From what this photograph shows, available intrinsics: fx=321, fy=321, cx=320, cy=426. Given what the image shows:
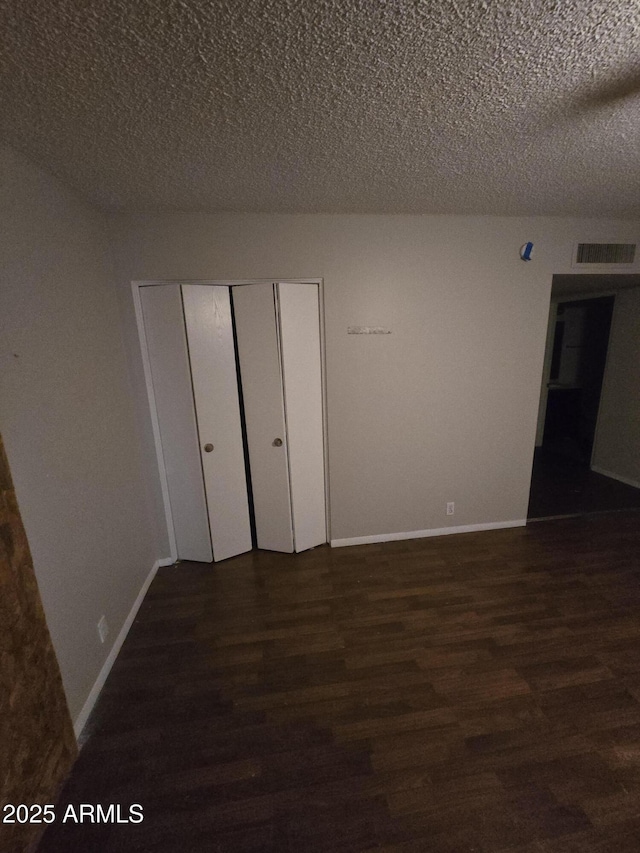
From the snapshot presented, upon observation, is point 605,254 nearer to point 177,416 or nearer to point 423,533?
point 423,533

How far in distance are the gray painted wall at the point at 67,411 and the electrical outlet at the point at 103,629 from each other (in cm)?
4

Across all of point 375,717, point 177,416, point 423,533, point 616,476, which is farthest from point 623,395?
point 177,416

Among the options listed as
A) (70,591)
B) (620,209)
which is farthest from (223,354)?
(620,209)

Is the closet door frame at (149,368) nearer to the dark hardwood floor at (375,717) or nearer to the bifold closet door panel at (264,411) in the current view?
the bifold closet door panel at (264,411)

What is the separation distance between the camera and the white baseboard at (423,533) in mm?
2773

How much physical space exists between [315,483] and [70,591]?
164 cm

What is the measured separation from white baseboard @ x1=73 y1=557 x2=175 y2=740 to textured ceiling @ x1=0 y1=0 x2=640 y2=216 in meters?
2.44

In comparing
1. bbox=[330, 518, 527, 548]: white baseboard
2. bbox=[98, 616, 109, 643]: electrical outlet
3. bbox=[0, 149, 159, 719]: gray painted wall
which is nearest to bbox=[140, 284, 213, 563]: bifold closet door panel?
bbox=[0, 149, 159, 719]: gray painted wall

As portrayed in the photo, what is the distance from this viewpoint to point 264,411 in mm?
2459

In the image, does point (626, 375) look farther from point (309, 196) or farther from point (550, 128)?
point (309, 196)

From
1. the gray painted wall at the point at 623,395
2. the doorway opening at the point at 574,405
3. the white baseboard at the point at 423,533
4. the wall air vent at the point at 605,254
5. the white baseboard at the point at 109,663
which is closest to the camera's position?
the white baseboard at the point at 109,663

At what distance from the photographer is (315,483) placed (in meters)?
2.64

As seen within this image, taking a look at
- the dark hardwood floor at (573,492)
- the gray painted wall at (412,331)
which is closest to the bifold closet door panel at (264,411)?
the gray painted wall at (412,331)

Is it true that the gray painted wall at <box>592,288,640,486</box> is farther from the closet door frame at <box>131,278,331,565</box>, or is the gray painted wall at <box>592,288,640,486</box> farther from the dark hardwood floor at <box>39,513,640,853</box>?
the closet door frame at <box>131,278,331,565</box>
